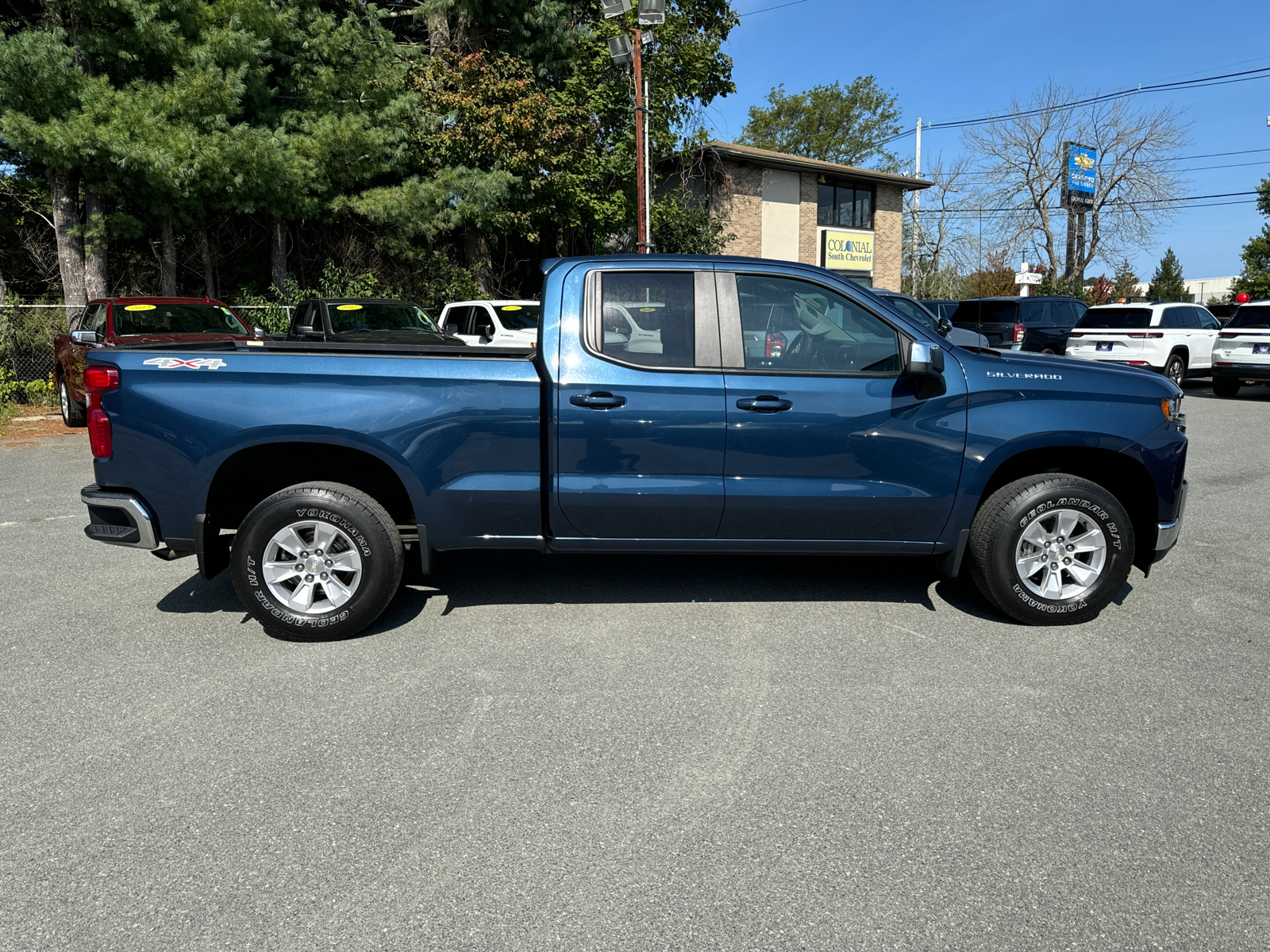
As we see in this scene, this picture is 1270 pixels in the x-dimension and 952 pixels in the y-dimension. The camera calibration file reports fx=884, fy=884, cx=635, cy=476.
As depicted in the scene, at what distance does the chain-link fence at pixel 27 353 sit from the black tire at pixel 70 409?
201cm

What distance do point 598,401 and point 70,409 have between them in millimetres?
11495

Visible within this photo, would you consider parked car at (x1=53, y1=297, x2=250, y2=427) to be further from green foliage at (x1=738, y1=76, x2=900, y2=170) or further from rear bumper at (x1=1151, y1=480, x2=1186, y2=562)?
green foliage at (x1=738, y1=76, x2=900, y2=170)

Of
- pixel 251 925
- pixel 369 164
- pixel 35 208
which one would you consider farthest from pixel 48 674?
pixel 35 208

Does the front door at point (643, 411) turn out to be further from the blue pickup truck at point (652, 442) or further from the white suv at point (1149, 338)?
the white suv at point (1149, 338)

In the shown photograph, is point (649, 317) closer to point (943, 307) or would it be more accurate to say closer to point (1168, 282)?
point (943, 307)

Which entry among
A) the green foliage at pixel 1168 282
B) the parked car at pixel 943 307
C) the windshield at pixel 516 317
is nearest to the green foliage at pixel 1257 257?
the green foliage at pixel 1168 282

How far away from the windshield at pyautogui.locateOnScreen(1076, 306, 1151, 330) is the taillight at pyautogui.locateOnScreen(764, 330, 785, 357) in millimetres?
15069

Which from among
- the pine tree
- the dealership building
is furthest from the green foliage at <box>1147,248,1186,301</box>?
the dealership building

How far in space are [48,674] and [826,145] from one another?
56838 millimetres

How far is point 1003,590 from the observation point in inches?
185

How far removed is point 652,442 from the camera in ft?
14.8

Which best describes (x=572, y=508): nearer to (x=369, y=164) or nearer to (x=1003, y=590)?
(x=1003, y=590)

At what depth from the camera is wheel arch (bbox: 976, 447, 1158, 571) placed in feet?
15.7

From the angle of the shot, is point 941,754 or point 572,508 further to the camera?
point 572,508
